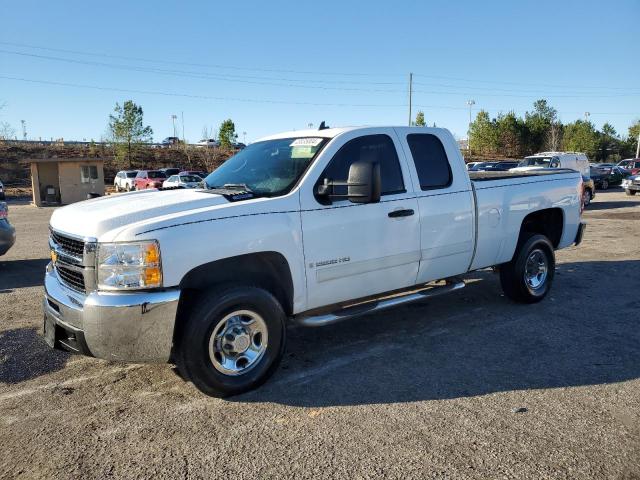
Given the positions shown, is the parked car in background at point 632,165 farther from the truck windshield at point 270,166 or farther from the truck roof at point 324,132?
the truck windshield at point 270,166

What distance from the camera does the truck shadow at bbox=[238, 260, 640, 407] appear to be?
13.0ft

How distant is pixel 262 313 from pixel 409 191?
1874 millimetres

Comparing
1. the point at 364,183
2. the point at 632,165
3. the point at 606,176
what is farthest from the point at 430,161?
the point at 632,165

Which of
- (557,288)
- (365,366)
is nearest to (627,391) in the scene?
(365,366)

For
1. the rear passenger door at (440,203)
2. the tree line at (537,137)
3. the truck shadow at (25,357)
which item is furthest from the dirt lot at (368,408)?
the tree line at (537,137)

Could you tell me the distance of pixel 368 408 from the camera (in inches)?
143

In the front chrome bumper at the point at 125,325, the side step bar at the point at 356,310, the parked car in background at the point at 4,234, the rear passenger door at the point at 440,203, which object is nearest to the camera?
the front chrome bumper at the point at 125,325

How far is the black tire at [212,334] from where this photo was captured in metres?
3.60

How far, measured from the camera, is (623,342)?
16.0 feet

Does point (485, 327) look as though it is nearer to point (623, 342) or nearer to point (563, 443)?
point (623, 342)

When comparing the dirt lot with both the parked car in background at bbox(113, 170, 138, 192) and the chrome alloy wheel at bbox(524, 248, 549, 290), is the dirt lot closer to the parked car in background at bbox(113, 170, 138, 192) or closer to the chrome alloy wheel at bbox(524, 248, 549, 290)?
the chrome alloy wheel at bbox(524, 248, 549, 290)

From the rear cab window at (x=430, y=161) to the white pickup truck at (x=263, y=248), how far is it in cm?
1

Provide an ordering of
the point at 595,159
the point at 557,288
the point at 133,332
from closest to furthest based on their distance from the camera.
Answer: the point at 133,332 → the point at 557,288 → the point at 595,159

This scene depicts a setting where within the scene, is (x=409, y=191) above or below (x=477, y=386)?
above
